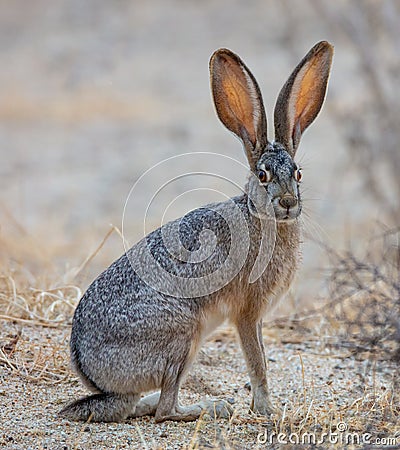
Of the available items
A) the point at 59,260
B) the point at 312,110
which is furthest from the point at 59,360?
the point at 59,260

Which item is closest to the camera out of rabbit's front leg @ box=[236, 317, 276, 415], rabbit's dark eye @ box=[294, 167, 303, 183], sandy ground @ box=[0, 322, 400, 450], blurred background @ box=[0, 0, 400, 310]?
sandy ground @ box=[0, 322, 400, 450]

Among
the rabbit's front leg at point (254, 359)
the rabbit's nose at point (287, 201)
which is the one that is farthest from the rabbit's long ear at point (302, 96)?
the rabbit's front leg at point (254, 359)

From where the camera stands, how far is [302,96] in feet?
14.8

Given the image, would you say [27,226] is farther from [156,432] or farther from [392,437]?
[392,437]

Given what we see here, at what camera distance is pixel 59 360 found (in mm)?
4855

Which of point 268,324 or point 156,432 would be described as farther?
point 268,324

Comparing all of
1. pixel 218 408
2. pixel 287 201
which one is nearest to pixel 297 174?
pixel 287 201

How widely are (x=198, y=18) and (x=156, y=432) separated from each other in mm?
13710

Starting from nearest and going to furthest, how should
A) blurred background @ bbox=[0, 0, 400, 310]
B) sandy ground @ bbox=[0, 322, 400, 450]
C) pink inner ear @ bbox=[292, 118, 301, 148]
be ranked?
sandy ground @ bbox=[0, 322, 400, 450] < pink inner ear @ bbox=[292, 118, 301, 148] < blurred background @ bbox=[0, 0, 400, 310]

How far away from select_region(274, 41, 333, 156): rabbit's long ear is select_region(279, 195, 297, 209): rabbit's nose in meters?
0.33

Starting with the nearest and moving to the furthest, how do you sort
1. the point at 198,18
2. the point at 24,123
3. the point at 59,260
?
the point at 59,260, the point at 24,123, the point at 198,18

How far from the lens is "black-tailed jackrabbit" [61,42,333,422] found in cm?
412

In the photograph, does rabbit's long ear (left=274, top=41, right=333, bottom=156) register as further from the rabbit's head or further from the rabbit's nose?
the rabbit's nose

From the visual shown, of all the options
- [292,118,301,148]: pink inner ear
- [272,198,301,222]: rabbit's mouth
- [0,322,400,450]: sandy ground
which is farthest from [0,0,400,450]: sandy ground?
[272,198,301,222]: rabbit's mouth
